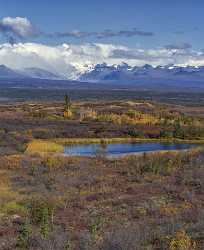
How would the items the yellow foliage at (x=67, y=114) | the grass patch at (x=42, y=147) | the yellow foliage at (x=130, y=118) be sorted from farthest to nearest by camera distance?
the yellow foliage at (x=67, y=114) → the yellow foliage at (x=130, y=118) → the grass patch at (x=42, y=147)

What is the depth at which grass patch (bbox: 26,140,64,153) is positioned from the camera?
54.8m

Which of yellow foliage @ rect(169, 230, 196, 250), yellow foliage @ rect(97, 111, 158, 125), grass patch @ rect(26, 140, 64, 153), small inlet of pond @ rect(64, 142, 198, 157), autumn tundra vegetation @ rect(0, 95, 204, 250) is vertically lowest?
small inlet of pond @ rect(64, 142, 198, 157)

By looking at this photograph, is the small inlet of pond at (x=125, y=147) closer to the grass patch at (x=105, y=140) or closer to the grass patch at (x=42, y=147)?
the grass patch at (x=42, y=147)

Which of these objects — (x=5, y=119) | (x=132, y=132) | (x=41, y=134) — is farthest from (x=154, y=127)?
(x=5, y=119)

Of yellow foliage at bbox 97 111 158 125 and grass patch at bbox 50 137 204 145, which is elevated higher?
yellow foliage at bbox 97 111 158 125

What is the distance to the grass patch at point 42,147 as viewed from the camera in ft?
180

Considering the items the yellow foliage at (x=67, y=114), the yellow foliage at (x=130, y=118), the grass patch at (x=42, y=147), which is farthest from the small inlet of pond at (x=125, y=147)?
the yellow foliage at (x=67, y=114)

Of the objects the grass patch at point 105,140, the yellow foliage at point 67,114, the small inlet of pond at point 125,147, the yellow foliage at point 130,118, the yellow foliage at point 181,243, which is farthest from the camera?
the yellow foliage at point 67,114

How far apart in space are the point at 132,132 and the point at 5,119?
22969 millimetres

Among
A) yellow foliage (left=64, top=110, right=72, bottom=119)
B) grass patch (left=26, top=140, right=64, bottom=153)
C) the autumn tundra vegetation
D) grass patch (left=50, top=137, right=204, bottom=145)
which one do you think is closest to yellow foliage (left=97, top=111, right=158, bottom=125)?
yellow foliage (left=64, top=110, right=72, bottom=119)

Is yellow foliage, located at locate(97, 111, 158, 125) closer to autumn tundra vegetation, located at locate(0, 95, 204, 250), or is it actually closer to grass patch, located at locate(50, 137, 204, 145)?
grass patch, located at locate(50, 137, 204, 145)

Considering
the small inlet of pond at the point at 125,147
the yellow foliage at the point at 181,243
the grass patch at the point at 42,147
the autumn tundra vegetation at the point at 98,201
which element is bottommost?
the small inlet of pond at the point at 125,147

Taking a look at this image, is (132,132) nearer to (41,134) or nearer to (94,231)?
(41,134)

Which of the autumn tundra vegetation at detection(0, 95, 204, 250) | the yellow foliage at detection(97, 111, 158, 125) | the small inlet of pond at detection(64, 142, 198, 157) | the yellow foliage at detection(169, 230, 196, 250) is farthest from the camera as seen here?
the yellow foliage at detection(97, 111, 158, 125)
